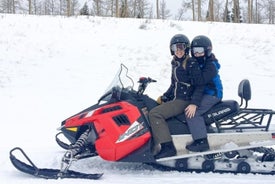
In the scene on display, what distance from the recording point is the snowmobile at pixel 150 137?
15.5 ft

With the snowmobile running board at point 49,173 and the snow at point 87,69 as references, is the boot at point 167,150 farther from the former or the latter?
the snowmobile running board at point 49,173

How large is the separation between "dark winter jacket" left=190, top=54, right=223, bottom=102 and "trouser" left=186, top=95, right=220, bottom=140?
0.12 meters

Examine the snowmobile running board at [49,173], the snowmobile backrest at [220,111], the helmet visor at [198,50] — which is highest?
the helmet visor at [198,50]

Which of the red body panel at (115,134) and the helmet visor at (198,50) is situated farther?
the helmet visor at (198,50)

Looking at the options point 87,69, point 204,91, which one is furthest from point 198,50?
point 87,69

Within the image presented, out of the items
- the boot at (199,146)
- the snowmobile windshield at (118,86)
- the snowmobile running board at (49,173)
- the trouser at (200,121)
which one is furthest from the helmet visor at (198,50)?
the snowmobile running board at (49,173)

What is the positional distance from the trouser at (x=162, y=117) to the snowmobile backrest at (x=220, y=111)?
285 millimetres

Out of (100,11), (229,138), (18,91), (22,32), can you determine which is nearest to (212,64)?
(229,138)

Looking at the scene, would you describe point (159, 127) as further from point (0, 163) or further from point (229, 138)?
point (0, 163)

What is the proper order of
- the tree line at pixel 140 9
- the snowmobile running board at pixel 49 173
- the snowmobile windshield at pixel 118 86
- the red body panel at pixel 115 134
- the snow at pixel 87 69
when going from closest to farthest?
the snowmobile running board at pixel 49 173 < the red body panel at pixel 115 134 < the snowmobile windshield at pixel 118 86 < the snow at pixel 87 69 < the tree line at pixel 140 9

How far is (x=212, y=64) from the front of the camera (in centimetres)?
480

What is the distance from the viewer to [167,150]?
4.79m

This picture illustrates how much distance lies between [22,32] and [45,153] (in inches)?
333

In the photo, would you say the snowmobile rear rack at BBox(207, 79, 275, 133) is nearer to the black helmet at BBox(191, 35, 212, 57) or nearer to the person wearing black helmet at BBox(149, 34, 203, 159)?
the person wearing black helmet at BBox(149, 34, 203, 159)
